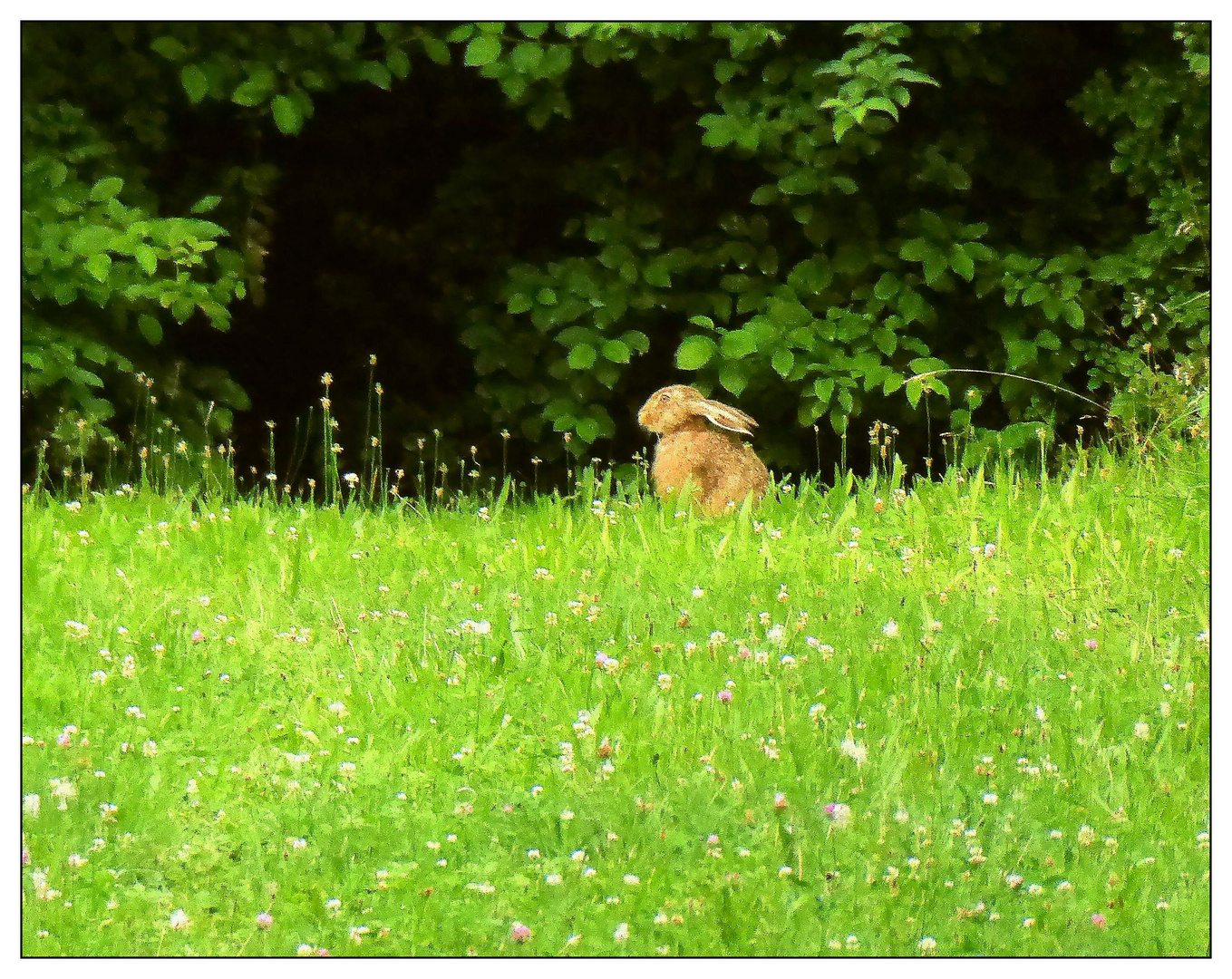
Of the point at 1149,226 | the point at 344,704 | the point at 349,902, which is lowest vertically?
the point at 349,902

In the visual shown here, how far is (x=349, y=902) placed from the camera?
336 cm

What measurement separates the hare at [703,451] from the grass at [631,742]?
92 cm

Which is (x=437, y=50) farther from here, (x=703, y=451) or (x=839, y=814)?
(x=839, y=814)

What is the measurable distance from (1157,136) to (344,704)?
227 inches

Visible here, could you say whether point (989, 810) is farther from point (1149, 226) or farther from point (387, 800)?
point (1149, 226)

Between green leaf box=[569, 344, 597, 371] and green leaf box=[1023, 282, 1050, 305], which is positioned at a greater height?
green leaf box=[1023, 282, 1050, 305]

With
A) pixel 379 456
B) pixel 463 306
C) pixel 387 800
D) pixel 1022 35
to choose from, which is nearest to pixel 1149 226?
pixel 1022 35

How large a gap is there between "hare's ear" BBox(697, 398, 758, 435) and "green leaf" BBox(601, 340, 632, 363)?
839 millimetres

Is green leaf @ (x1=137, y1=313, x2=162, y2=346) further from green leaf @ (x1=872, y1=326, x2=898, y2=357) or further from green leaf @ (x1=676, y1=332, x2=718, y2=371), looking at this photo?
green leaf @ (x1=872, y1=326, x2=898, y2=357)

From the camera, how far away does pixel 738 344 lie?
7.54 meters

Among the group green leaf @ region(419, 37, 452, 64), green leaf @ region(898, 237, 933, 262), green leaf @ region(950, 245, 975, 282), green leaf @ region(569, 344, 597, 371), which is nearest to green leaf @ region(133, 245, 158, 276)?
green leaf @ region(419, 37, 452, 64)

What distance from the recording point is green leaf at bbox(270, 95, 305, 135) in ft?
23.2

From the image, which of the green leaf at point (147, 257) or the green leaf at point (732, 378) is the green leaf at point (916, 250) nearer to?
the green leaf at point (732, 378)

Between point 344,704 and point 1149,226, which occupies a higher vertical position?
point 1149,226
